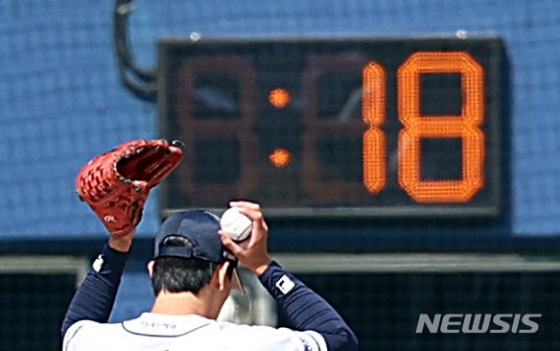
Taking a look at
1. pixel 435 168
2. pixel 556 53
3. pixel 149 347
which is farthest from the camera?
pixel 556 53

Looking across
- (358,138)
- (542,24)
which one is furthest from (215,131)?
(542,24)

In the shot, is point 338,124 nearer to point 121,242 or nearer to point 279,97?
point 279,97

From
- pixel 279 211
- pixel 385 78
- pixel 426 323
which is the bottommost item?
pixel 426 323

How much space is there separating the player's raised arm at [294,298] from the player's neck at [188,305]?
9cm

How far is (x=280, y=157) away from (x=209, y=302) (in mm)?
2635

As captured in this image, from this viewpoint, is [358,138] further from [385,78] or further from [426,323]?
[426,323]

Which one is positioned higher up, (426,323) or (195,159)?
(195,159)

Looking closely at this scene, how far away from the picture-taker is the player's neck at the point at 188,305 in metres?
2.68

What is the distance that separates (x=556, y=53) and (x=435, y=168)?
2.36ft

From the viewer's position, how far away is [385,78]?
5.31 m

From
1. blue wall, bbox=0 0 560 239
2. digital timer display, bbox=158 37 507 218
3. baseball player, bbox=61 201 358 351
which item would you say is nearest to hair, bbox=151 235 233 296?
baseball player, bbox=61 201 358 351

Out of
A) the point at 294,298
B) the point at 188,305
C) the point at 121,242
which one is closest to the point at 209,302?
the point at 188,305

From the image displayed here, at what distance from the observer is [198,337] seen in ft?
8.77

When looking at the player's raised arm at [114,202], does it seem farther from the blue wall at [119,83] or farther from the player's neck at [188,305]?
the blue wall at [119,83]
